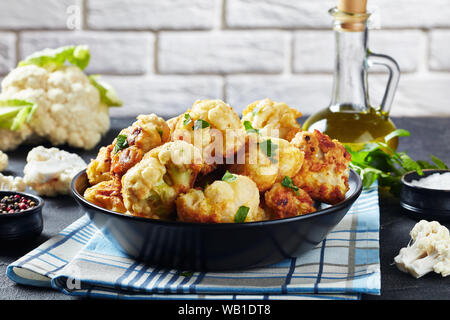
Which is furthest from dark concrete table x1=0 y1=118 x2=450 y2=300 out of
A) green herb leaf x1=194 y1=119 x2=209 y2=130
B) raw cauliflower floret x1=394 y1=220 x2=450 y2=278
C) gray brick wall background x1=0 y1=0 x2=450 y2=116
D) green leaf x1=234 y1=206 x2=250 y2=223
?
gray brick wall background x1=0 y1=0 x2=450 y2=116

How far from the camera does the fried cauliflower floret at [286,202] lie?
101cm

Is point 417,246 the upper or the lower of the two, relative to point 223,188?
lower

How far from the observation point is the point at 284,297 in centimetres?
95

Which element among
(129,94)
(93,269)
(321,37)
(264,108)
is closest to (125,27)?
(129,94)

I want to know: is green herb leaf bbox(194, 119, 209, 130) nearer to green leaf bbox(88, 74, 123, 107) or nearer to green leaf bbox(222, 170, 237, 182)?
green leaf bbox(222, 170, 237, 182)

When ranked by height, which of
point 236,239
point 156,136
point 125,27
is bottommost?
point 236,239

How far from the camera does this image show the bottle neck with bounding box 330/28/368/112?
164 centimetres

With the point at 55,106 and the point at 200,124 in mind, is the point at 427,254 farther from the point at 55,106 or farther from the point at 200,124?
the point at 55,106

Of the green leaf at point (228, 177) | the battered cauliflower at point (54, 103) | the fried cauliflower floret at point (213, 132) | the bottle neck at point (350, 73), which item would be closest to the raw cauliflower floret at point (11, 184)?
the battered cauliflower at point (54, 103)

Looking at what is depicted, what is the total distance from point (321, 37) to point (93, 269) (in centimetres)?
205

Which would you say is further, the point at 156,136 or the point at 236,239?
the point at 156,136

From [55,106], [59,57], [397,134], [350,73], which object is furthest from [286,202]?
[59,57]
